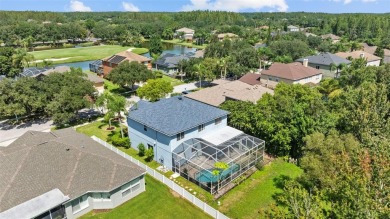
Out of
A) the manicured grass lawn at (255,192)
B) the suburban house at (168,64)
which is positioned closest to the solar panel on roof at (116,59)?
the suburban house at (168,64)

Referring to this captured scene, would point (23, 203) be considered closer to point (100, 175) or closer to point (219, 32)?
point (100, 175)

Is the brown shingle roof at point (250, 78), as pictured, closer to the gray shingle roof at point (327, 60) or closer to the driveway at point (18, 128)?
the gray shingle roof at point (327, 60)

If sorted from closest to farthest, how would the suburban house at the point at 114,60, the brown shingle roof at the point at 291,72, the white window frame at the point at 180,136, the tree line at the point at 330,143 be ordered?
the tree line at the point at 330,143
the white window frame at the point at 180,136
the brown shingle roof at the point at 291,72
the suburban house at the point at 114,60

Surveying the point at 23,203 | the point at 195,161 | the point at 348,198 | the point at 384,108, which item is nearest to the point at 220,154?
the point at 195,161

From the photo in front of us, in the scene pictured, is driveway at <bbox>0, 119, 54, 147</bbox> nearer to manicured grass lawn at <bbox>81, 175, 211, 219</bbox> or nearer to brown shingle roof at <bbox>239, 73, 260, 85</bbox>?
manicured grass lawn at <bbox>81, 175, 211, 219</bbox>

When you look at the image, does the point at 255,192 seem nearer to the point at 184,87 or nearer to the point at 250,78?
the point at 250,78

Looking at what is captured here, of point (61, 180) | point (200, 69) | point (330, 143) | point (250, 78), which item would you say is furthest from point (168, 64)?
point (330, 143)
